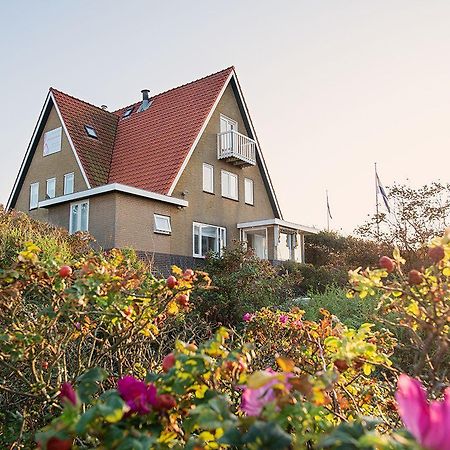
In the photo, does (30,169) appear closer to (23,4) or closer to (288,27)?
(23,4)

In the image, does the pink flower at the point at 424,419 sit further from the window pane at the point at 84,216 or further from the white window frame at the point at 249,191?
the white window frame at the point at 249,191

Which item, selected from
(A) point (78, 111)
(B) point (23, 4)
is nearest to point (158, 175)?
(A) point (78, 111)

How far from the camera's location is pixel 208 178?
63.7 ft

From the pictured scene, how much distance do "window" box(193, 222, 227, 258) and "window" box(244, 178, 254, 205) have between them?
2.41 m

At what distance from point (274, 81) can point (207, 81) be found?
11862mm

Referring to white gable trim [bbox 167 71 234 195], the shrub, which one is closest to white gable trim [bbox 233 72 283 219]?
white gable trim [bbox 167 71 234 195]

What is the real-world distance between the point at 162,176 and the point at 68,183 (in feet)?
14.2

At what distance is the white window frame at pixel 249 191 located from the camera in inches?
844

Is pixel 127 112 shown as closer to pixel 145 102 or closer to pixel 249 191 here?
pixel 145 102

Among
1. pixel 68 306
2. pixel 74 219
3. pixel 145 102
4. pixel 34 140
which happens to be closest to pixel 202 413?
pixel 68 306

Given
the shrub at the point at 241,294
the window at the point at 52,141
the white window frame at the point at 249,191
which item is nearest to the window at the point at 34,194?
the window at the point at 52,141

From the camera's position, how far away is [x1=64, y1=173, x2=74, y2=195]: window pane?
1915 centimetres

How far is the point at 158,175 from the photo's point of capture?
17.8 meters

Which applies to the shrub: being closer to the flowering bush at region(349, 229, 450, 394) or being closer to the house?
the house
